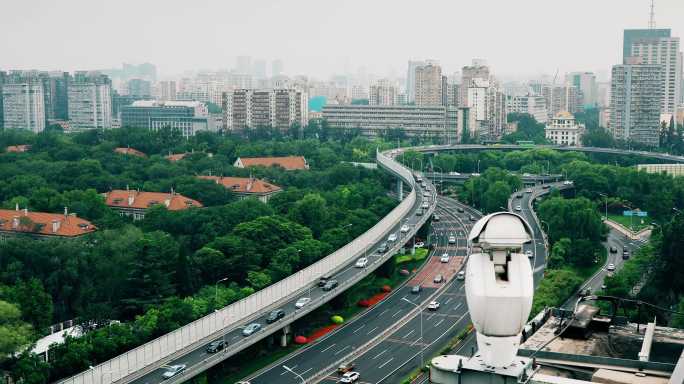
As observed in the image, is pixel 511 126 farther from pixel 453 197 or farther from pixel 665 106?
pixel 453 197

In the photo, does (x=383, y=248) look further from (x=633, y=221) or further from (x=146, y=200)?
(x=633, y=221)

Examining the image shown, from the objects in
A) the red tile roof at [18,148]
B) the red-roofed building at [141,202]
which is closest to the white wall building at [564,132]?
the red tile roof at [18,148]

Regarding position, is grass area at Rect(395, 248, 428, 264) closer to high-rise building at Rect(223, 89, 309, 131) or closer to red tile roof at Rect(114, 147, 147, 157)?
red tile roof at Rect(114, 147, 147, 157)

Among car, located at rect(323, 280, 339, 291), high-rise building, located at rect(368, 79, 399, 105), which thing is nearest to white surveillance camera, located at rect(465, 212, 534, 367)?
car, located at rect(323, 280, 339, 291)

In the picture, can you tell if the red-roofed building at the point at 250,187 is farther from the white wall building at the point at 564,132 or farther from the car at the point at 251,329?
the white wall building at the point at 564,132

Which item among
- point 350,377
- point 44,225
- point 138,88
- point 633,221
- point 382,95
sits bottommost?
point 350,377

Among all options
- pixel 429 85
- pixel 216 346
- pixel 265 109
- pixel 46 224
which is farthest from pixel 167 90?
pixel 216 346

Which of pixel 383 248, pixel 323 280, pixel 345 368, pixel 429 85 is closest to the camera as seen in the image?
pixel 345 368
